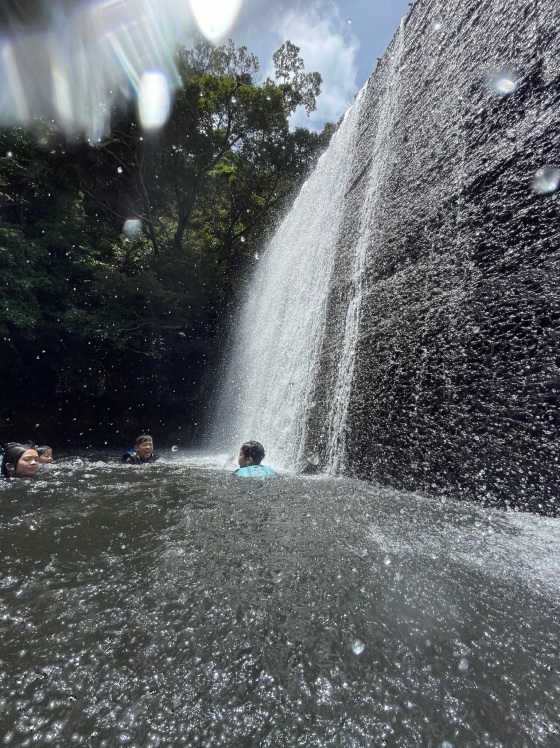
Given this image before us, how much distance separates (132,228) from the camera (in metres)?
16.3

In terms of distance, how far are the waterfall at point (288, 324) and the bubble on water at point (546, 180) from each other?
13.9 ft

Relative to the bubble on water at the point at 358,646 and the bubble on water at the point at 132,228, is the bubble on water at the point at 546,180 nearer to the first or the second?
the bubble on water at the point at 358,646

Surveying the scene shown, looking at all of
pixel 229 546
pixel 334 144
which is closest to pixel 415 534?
pixel 229 546

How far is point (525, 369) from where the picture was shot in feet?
10.3

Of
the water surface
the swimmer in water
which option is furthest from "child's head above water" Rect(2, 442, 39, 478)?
the swimmer in water

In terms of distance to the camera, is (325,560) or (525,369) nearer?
(325,560)

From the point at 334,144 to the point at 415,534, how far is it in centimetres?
1196

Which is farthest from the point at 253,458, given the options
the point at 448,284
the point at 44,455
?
the point at 44,455

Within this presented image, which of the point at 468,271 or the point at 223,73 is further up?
the point at 223,73

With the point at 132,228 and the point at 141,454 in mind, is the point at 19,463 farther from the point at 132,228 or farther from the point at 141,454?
the point at 132,228

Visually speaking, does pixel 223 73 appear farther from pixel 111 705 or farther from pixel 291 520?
pixel 111 705

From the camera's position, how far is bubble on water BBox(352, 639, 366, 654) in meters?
1.36

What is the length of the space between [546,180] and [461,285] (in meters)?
1.13

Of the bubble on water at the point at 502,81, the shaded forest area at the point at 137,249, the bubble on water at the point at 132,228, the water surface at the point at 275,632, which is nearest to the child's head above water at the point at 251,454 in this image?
the water surface at the point at 275,632
